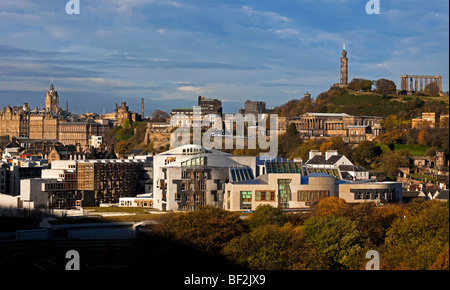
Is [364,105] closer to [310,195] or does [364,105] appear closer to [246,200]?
[310,195]

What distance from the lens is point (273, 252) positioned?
31.4 m

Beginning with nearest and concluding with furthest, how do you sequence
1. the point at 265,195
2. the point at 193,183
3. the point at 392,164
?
the point at 265,195 → the point at 193,183 → the point at 392,164

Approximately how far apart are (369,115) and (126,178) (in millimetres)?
59161

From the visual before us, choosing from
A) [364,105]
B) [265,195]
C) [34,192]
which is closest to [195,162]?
[265,195]

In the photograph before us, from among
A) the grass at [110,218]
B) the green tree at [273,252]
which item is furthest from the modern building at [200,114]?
the green tree at [273,252]

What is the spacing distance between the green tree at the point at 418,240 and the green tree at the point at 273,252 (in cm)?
296

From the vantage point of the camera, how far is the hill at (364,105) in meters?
109

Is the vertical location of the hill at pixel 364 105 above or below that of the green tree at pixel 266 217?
above

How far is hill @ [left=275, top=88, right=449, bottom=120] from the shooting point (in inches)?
4274

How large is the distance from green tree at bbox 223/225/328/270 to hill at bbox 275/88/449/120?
73413 mm

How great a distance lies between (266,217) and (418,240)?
869cm

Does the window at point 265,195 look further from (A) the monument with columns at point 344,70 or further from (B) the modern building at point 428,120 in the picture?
(A) the monument with columns at point 344,70
